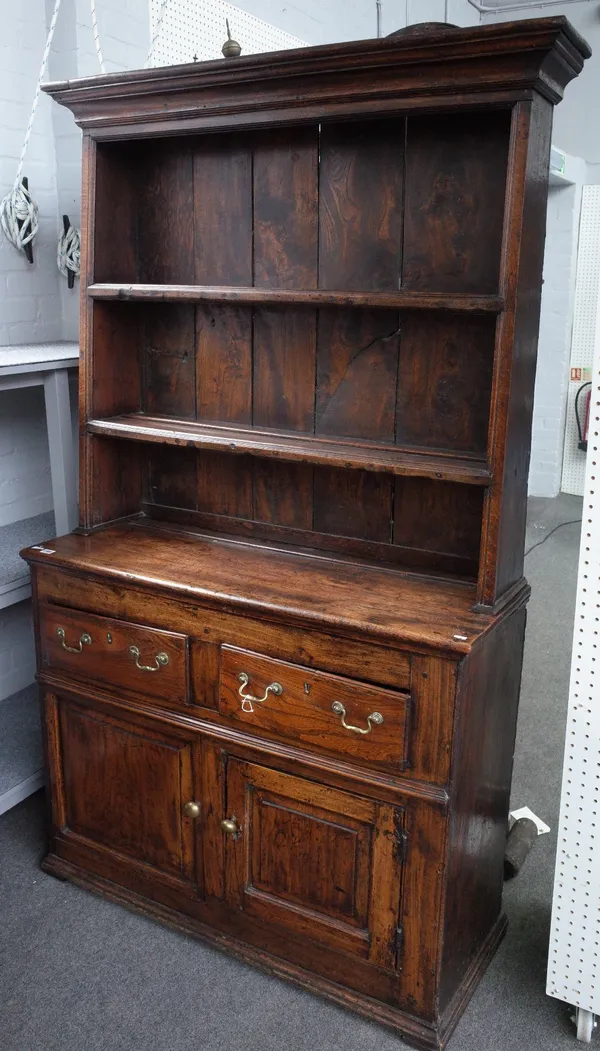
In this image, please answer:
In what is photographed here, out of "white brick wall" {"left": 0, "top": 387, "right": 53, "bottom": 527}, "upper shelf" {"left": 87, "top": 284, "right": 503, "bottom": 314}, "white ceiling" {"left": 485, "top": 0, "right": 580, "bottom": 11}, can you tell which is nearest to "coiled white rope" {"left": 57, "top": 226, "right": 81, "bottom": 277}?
"white brick wall" {"left": 0, "top": 387, "right": 53, "bottom": 527}

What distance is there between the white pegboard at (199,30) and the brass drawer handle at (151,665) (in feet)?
5.70

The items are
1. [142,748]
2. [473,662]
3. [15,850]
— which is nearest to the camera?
[473,662]

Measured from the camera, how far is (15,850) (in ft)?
8.31

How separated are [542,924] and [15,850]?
1462mm

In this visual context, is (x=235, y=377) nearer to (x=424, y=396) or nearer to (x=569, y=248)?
(x=424, y=396)

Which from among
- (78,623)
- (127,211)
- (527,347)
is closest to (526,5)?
(127,211)

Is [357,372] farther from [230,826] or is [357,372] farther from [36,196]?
[36,196]

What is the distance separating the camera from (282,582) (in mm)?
2039

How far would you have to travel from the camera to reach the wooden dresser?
1784 mm

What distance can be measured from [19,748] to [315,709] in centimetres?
119

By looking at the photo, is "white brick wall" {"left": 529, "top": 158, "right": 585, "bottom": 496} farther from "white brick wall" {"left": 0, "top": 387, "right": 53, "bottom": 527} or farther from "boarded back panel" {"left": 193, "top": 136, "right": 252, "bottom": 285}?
"boarded back panel" {"left": 193, "top": 136, "right": 252, "bottom": 285}

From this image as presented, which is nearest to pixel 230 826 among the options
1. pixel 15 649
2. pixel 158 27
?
pixel 15 649

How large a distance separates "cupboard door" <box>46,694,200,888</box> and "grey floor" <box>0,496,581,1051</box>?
17cm

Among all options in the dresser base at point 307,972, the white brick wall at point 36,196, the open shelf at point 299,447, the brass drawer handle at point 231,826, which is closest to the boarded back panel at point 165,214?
the open shelf at point 299,447
